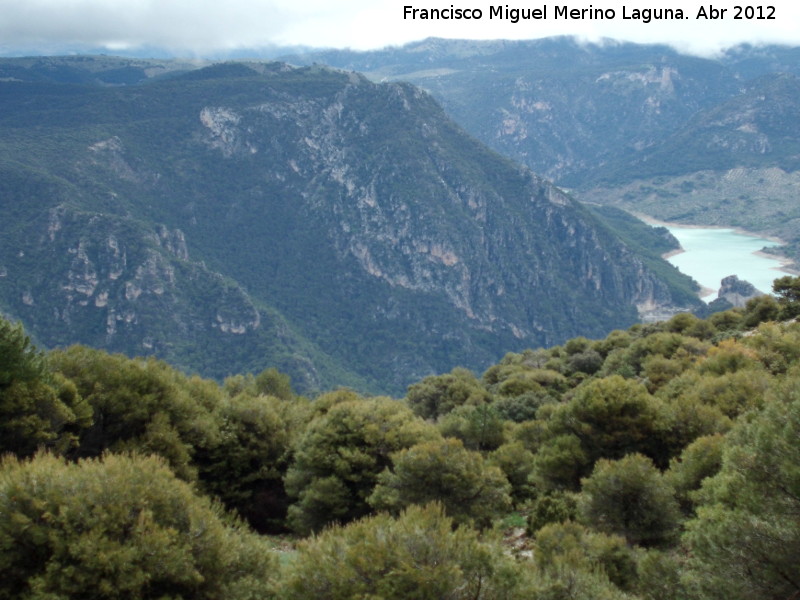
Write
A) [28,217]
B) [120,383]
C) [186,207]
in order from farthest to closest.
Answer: [186,207] → [28,217] → [120,383]

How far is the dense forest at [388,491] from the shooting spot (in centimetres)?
1082

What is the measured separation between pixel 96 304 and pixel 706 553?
163746 mm

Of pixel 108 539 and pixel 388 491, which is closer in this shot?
pixel 108 539

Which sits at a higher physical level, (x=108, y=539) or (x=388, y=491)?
(x=108, y=539)

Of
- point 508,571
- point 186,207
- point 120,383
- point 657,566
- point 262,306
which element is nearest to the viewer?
point 508,571

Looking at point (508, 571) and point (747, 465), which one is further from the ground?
point (747, 465)

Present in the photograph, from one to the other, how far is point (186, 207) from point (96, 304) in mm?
52949

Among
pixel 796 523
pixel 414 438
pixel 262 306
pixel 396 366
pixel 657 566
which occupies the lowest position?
pixel 396 366

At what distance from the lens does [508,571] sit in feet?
37.3

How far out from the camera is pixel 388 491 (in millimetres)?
20000

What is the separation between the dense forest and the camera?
35.5 ft

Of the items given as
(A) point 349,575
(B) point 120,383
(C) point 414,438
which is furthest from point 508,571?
(B) point 120,383

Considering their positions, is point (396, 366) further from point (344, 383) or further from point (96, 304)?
point (96, 304)

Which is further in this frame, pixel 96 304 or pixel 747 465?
pixel 96 304
